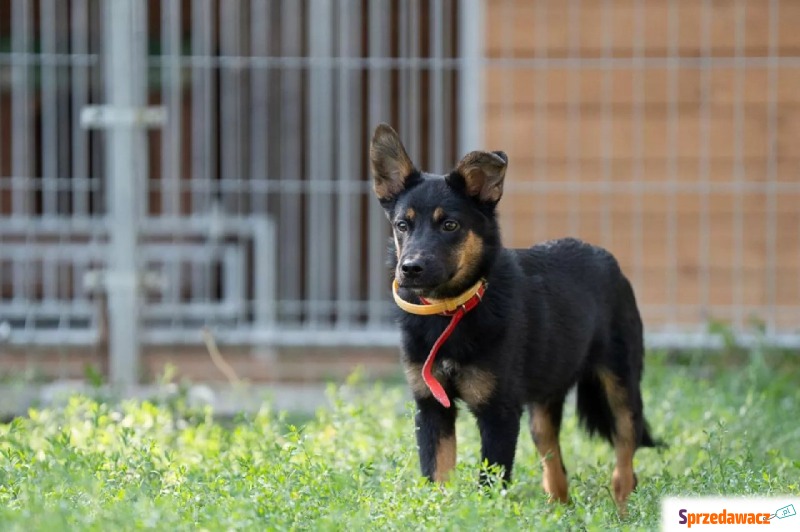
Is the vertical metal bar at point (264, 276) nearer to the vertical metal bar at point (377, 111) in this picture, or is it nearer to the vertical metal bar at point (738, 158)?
the vertical metal bar at point (377, 111)

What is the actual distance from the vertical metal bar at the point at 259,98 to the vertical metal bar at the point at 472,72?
140 centimetres

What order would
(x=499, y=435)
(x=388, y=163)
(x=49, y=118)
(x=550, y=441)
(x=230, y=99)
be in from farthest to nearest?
1. (x=230, y=99)
2. (x=49, y=118)
3. (x=550, y=441)
4. (x=388, y=163)
5. (x=499, y=435)

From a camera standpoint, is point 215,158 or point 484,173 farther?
point 215,158

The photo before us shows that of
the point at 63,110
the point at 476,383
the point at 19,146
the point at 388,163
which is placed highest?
the point at 63,110

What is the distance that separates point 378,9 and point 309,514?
15.9 ft

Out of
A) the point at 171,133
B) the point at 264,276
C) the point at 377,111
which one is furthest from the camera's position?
the point at 171,133

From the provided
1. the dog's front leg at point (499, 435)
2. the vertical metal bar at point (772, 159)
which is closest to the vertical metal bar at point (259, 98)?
the vertical metal bar at point (772, 159)

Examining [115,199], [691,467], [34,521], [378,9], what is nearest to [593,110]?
[378,9]

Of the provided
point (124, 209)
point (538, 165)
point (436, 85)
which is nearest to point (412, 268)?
point (124, 209)

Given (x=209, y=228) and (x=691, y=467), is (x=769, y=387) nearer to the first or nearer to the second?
(x=691, y=467)

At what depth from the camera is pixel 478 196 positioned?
433 centimetres

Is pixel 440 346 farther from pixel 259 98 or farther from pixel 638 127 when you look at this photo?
pixel 259 98

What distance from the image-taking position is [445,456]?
4270 millimetres

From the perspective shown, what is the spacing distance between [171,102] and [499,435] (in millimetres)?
5130
